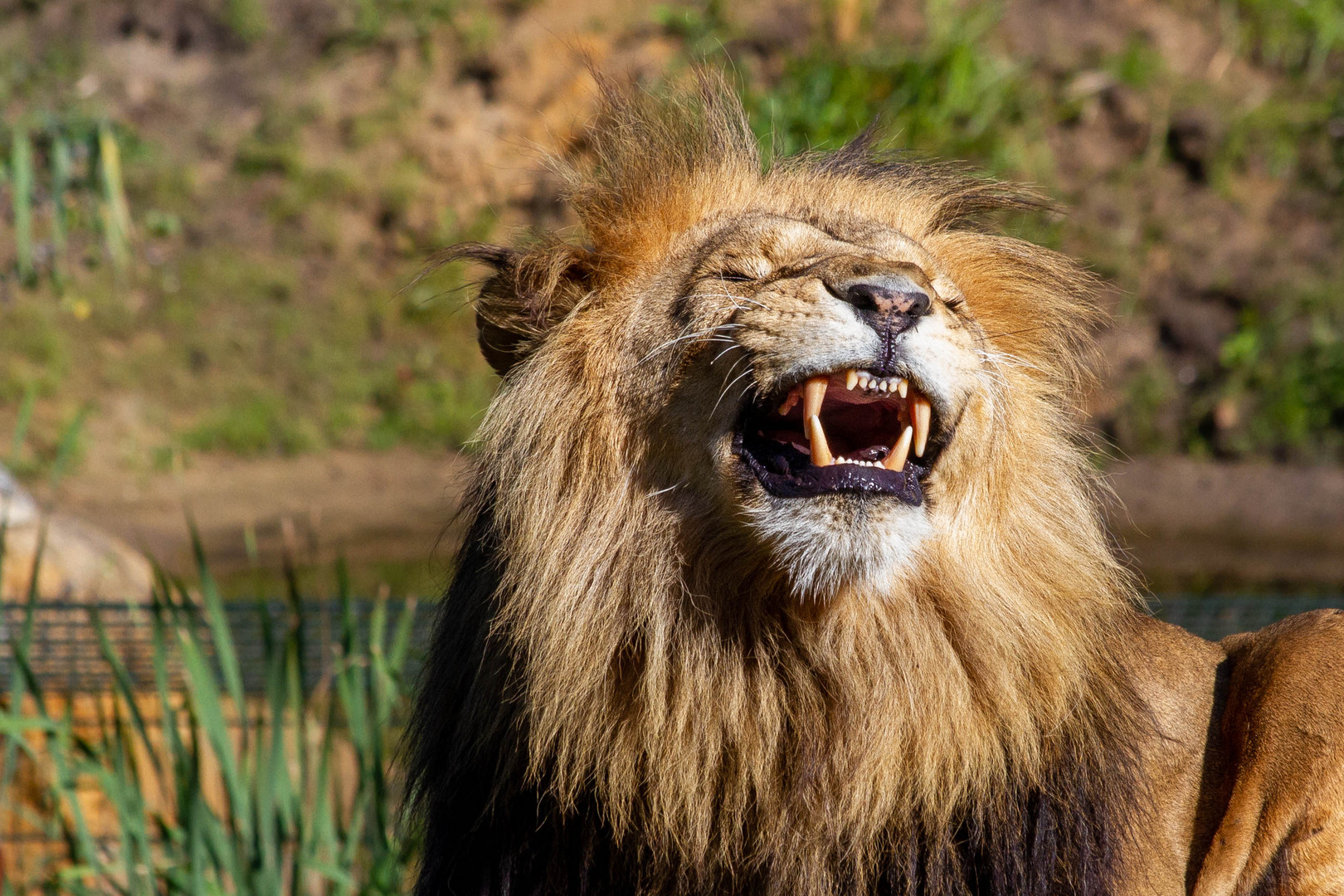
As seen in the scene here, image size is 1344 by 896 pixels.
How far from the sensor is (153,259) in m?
8.48

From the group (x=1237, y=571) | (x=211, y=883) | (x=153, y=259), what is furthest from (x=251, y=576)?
(x=1237, y=571)

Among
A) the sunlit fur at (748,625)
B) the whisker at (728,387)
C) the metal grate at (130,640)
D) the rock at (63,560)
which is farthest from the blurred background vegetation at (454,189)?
the whisker at (728,387)

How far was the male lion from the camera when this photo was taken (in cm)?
192

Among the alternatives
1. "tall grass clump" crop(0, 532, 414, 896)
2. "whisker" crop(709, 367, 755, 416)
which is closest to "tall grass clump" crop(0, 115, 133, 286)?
"tall grass clump" crop(0, 532, 414, 896)

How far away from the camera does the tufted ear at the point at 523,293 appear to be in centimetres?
209

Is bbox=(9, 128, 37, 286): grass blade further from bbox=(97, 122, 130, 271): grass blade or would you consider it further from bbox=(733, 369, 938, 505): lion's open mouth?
bbox=(733, 369, 938, 505): lion's open mouth

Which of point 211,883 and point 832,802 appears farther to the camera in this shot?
point 211,883

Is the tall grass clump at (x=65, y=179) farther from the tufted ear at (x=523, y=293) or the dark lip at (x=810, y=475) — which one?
the dark lip at (x=810, y=475)

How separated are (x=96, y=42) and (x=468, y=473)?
983 cm

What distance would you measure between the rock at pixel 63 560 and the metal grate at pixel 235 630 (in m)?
0.72

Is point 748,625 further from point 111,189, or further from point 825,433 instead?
point 111,189

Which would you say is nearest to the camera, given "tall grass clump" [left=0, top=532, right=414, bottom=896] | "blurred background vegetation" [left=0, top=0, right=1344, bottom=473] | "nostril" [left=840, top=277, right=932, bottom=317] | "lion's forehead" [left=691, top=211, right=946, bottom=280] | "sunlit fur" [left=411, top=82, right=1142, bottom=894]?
"nostril" [left=840, top=277, right=932, bottom=317]

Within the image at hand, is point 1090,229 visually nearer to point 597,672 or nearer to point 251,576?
point 251,576

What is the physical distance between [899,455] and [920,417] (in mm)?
61
